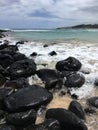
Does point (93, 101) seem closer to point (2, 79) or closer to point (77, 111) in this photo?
point (77, 111)

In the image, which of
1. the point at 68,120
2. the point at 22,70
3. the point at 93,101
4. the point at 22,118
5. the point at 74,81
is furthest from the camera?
the point at 22,70

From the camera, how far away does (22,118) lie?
5.75 metres

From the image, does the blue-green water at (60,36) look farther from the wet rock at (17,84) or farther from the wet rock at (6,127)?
the wet rock at (6,127)

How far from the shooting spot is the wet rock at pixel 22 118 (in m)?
5.73

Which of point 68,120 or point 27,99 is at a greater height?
point 27,99

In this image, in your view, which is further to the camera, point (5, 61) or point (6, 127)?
point (5, 61)

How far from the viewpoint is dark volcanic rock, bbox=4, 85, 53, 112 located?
623 cm

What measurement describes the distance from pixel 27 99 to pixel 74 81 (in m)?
2.32

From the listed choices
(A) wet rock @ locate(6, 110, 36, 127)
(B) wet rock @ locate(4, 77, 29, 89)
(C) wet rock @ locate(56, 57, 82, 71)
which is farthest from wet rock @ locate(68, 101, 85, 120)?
(C) wet rock @ locate(56, 57, 82, 71)

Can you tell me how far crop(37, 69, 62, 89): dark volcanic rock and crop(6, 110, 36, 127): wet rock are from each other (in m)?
2.12

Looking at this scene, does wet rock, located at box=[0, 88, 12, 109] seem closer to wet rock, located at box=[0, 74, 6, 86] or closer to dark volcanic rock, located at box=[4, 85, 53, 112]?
dark volcanic rock, located at box=[4, 85, 53, 112]

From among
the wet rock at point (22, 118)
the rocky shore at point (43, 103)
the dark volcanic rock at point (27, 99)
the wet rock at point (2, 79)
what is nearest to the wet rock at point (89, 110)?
the rocky shore at point (43, 103)

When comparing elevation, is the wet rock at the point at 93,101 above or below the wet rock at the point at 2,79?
below

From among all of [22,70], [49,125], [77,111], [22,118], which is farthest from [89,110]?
[22,70]
